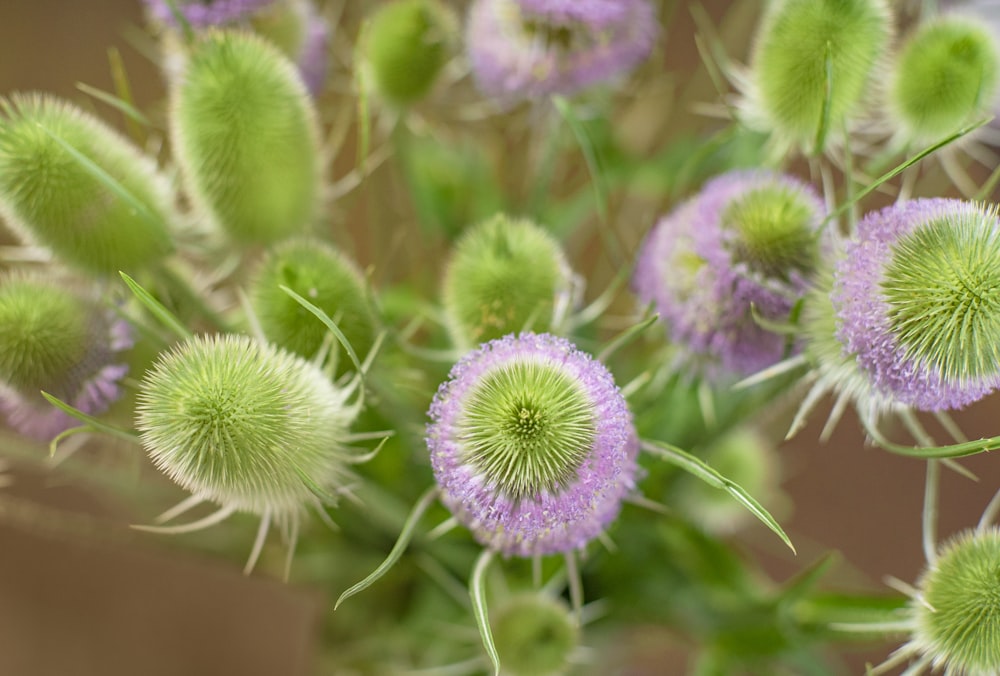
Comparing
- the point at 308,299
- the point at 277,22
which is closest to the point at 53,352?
the point at 308,299

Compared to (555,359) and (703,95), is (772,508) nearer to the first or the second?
(703,95)

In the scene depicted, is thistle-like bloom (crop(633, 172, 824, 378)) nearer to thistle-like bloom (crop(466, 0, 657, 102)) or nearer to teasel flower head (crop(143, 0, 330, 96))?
thistle-like bloom (crop(466, 0, 657, 102))

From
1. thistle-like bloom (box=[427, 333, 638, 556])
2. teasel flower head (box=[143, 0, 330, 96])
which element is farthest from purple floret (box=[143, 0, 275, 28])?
thistle-like bloom (box=[427, 333, 638, 556])

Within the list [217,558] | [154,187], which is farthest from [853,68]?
[217,558]

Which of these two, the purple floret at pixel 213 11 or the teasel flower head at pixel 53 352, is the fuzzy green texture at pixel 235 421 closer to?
the teasel flower head at pixel 53 352

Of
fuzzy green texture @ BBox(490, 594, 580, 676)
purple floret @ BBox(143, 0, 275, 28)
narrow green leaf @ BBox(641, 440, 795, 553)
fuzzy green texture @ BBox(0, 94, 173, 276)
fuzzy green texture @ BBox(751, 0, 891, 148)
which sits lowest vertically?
fuzzy green texture @ BBox(490, 594, 580, 676)

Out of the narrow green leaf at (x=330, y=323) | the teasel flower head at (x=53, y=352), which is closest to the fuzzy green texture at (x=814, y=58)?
the narrow green leaf at (x=330, y=323)
